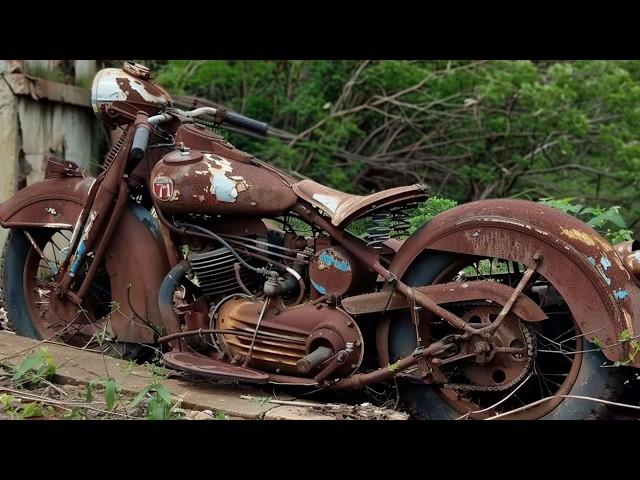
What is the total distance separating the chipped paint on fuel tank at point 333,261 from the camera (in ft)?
13.4

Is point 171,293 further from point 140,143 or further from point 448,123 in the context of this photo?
point 448,123

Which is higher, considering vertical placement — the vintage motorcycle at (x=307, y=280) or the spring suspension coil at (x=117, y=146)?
the spring suspension coil at (x=117, y=146)

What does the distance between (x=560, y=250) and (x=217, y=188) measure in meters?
1.73

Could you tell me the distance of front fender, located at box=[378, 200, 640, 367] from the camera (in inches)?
139

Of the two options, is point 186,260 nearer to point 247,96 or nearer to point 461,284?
point 461,284

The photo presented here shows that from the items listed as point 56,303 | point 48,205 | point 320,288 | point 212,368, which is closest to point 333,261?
point 320,288

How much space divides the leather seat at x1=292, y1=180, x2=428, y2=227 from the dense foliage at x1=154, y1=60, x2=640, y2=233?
21.1 ft

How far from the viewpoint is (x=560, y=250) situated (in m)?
3.64

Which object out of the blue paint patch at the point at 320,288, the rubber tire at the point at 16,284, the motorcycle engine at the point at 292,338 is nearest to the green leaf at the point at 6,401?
the motorcycle engine at the point at 292,338

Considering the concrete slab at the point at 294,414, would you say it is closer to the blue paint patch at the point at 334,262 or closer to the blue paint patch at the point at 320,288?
the blue paint patch at the point at 320,288

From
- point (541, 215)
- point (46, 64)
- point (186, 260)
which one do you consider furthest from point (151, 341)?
point (46, 64)

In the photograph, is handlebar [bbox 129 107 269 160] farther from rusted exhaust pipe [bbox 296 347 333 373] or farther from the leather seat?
rusted exhaust pipe [bbox 296 347 333 373]

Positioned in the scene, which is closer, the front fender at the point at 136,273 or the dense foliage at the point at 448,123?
the front fender at the point at 136,273

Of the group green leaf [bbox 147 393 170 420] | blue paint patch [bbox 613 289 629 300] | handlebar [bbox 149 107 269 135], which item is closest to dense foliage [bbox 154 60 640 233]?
handlebar [bbox 149 107 269 135]
